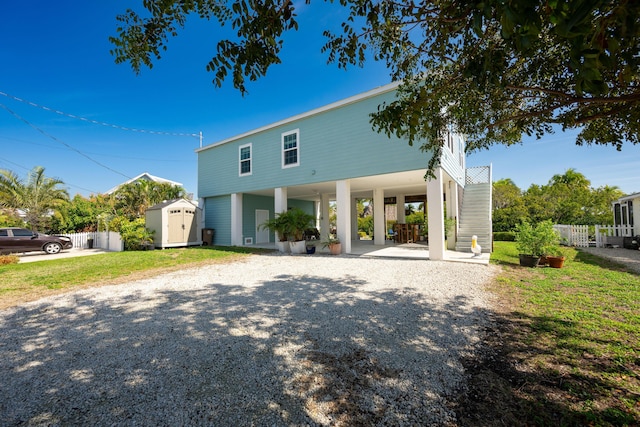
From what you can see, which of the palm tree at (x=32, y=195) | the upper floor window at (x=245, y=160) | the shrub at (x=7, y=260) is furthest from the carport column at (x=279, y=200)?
the palm tree at (x=32, y=195)

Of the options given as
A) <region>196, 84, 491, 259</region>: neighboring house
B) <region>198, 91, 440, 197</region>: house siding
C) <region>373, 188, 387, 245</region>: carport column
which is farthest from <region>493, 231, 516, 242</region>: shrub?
<region>198, 91, 440, 197</region>: house siding

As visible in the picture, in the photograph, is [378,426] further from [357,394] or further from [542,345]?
[542,345]

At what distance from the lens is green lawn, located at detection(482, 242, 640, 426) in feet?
6.51

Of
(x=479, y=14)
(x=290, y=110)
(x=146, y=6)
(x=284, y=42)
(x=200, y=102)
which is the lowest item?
(x=479, y=14)

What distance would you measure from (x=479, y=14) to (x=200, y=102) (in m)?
16.5

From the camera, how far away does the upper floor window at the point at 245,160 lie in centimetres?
1409

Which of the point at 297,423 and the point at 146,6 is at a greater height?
the point at 146,6

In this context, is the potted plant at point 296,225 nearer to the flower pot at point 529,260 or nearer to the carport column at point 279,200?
the carport column at point 279,200

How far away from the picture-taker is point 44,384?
7.54 feet

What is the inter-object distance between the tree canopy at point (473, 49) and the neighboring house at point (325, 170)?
9.33 ft

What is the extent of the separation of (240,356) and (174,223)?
45.7ft

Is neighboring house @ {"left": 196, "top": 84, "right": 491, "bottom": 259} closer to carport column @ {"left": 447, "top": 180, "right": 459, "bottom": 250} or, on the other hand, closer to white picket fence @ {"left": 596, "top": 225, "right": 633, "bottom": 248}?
carport column @ {"left": 447, "top": 180, "right": 459, "bottom": 250}

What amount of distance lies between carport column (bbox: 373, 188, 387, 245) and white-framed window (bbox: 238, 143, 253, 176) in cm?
726

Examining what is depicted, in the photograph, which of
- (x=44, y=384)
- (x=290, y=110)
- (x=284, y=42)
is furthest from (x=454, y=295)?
(x=290, y=110)
